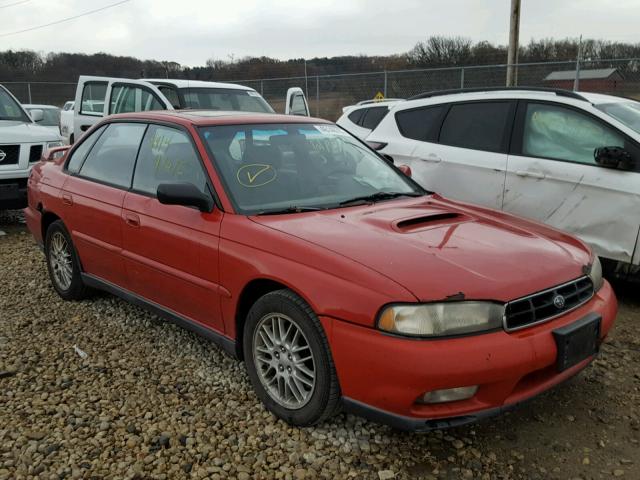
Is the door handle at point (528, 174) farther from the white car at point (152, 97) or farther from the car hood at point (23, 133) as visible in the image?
the car hood at point (23, 133)

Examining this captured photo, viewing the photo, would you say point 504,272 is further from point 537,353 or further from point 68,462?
point 68,462

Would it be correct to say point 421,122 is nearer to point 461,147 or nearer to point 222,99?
point 461,147

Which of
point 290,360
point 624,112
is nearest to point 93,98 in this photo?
point 624,112

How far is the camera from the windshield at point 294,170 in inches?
130

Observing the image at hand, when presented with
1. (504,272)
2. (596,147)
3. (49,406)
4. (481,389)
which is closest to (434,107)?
(596,147)

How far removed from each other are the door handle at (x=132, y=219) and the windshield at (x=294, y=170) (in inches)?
27.6

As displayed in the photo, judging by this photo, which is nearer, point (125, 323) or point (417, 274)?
point (417, 274)

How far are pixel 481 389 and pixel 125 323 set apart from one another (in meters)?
2.82

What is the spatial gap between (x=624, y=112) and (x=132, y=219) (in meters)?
4.01

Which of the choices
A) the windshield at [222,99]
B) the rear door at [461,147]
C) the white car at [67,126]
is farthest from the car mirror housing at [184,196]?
the white car at [67,126]

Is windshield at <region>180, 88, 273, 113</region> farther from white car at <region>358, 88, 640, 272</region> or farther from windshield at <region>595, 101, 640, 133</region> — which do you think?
windshield at <region>595, 101, 640, 133</region>

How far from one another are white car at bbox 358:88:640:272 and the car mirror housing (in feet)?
9.66

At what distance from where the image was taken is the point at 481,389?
8.00 feet

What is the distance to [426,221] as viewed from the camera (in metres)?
3.17
